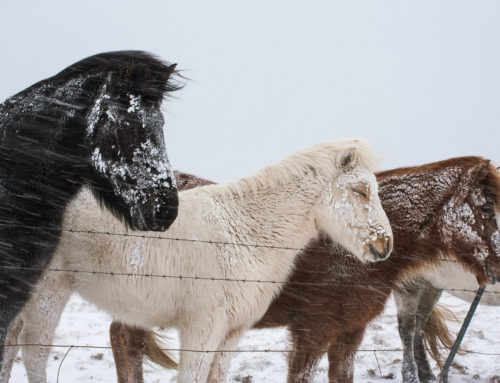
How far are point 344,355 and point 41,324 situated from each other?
2628 mm

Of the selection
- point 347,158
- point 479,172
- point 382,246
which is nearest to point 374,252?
point 382,246

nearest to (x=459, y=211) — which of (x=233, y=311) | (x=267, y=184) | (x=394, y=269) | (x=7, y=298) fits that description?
(x=394, y=269)

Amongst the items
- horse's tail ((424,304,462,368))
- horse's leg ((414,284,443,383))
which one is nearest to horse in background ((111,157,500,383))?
horse's leg ((414,284,443,383))

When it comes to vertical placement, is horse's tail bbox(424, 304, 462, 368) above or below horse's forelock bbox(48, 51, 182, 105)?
below

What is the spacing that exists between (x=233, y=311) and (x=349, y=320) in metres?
1.27

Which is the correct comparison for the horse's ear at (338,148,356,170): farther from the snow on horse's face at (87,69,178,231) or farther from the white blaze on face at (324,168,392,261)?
the snow on horse's face at (87,69,178,231)

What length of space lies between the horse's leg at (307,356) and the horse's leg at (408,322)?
170 cm

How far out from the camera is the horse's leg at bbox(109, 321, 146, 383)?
14.6ft

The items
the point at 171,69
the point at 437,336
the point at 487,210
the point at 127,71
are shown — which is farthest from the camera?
the point at 437,336

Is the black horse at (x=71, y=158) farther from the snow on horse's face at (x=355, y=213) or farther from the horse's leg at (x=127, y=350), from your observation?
the horse's leg at (x=127, y=350)

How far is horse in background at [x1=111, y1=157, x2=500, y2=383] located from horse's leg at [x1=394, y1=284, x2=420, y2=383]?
1247mm

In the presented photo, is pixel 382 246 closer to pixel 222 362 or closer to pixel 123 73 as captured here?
pixel 222 362

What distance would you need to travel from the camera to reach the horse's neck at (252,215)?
3.49 meters

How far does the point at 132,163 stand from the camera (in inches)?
105
